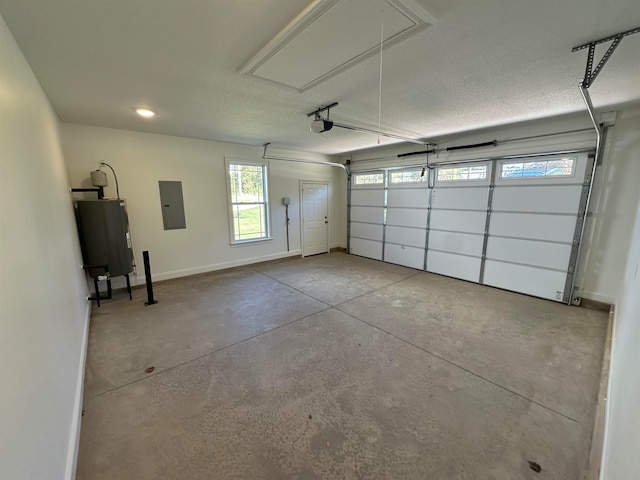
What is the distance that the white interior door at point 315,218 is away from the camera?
6.78 metres

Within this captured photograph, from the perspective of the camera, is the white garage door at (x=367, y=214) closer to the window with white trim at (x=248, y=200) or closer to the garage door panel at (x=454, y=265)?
the garage door panel at (x=454, y=265)

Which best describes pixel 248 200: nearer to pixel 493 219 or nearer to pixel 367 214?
pixel 367 214

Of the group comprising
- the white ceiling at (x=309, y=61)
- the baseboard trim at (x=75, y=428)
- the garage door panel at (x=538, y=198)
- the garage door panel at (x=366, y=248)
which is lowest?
the baseboard trim at (x=75, y=428)

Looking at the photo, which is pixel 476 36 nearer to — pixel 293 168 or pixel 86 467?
pixel 86 467

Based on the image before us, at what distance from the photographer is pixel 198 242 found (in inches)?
204

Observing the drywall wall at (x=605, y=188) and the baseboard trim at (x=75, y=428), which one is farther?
the drywall wall at (x=605, y=188)

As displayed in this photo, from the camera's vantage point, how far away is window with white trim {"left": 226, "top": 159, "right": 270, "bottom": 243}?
554cm

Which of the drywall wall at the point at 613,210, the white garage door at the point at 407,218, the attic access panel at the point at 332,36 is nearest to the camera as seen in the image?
the attic access panel at the point at 332,36

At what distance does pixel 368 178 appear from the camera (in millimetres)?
6641

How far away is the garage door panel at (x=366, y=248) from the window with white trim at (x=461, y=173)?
2.16 metres

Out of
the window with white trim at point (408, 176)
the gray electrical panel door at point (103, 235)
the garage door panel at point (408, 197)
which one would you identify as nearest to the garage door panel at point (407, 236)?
the garage door panel at point (408, 197)

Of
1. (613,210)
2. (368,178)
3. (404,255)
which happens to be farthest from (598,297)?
(368,178)

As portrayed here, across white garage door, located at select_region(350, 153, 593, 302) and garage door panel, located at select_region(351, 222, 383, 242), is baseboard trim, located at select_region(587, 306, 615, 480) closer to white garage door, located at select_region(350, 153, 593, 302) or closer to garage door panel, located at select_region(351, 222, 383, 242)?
white garage door, located at select_region(350, 153, 593, 302)

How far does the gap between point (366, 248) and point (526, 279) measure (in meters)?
3.43
